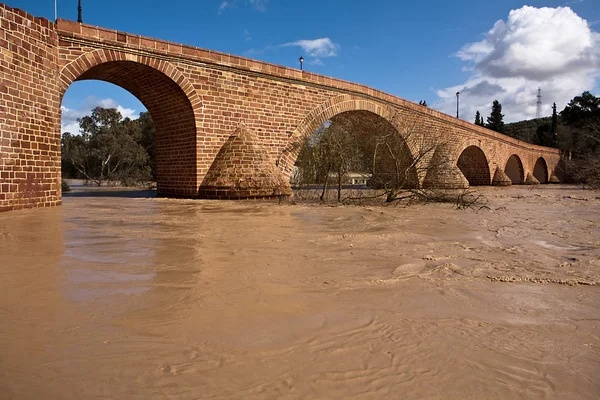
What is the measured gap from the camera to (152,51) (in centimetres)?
1021

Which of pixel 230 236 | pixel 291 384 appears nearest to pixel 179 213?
pixel 230 236

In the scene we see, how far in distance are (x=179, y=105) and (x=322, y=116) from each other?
16.9 feet

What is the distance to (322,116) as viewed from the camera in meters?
14.2

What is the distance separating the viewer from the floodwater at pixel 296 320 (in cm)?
152

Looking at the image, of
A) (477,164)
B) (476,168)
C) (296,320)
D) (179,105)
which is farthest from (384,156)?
(476,168)

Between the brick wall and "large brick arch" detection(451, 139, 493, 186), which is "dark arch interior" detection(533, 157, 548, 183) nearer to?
"large brick arch" detection(451, 139, 493, 186)

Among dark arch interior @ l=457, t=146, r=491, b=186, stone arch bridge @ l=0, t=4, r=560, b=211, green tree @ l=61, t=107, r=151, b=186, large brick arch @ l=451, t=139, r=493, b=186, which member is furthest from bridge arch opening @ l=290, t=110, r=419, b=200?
dark arch interior @ l=457, t=146, r=491, b=186

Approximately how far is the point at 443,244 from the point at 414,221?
2.27 m

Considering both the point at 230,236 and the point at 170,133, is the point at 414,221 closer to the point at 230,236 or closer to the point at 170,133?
the point at 230,236

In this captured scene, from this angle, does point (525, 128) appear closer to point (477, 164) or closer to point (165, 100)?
point (477, 164)

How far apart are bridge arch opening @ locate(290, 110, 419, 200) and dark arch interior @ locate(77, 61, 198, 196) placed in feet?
11.3

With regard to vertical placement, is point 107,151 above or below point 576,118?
below

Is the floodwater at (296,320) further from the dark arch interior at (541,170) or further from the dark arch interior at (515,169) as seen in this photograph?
the dark arch interior at (541,170)

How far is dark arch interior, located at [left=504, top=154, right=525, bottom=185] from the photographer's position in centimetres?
3472
